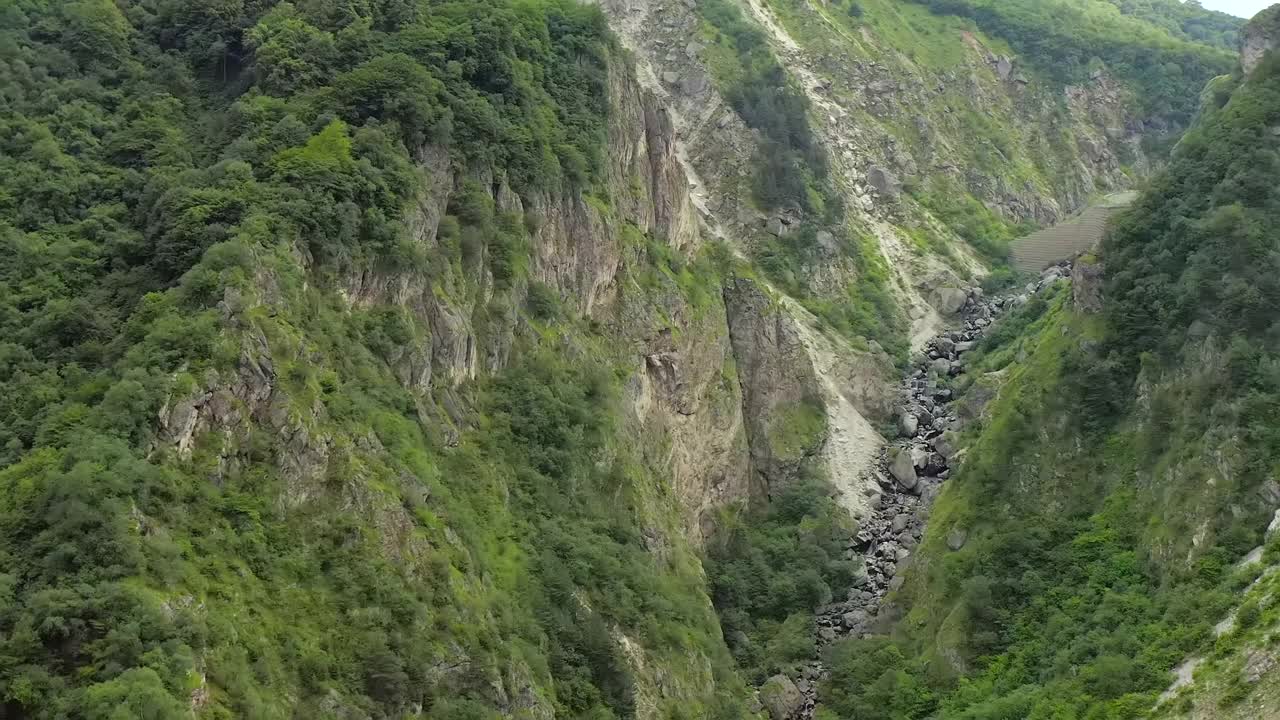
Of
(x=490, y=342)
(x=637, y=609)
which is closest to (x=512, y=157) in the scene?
(x=490, y=342)

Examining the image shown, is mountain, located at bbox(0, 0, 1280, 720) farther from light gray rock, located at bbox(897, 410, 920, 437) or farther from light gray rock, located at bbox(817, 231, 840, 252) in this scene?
light gray rock, located at bbox(817, 231, 840, 252)

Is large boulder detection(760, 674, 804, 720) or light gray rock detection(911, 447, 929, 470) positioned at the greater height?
light gray rock detection(911, 447, 929, 470)

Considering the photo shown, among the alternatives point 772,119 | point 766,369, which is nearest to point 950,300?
point 772,119

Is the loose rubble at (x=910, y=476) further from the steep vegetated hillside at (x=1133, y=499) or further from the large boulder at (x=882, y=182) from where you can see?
the large boulder at (x=882, y=182)

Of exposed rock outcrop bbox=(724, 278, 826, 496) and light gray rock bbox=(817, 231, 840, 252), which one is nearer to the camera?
exposed rock outcrop bbox=(724, 278, 826, 496)

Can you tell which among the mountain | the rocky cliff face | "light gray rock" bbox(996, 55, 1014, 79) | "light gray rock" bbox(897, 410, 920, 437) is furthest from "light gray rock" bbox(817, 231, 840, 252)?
"light gray rock" bbox(996, 55, 1014, 79)

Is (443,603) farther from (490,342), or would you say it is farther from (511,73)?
(511,73)

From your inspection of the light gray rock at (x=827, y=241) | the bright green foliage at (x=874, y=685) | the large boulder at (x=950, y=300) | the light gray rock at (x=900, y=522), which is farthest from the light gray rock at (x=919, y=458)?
the large boulder at (x=950, y=300)
